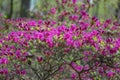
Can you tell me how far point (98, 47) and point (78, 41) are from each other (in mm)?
299

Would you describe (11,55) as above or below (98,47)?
below

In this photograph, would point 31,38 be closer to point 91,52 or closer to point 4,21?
point 91,52

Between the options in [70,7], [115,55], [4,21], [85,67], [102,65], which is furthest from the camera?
[70,7]

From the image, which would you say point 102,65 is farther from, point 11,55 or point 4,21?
point 4,21

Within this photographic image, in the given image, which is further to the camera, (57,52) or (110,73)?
(110,73)

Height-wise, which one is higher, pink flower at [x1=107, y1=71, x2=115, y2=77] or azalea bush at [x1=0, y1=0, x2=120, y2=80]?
azalea bush at [x1=0, y1=0, x2=120, y2=80]

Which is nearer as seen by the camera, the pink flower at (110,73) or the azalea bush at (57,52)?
the azalea bush at (57,52)

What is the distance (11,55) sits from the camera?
5.29 meters

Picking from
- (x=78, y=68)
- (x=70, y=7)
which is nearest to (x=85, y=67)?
(x=78, y=68)

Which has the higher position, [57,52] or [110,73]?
[57,52]

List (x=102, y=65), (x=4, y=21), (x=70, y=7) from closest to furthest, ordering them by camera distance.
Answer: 1. (x=102, y=65)
2. (x=4, y=21)
3. (x=70, y=7)

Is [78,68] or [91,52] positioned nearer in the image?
[91,52]

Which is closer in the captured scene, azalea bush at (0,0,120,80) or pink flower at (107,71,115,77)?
azalea bush at (0,0,120,80)

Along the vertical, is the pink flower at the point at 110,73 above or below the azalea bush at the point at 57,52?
below
